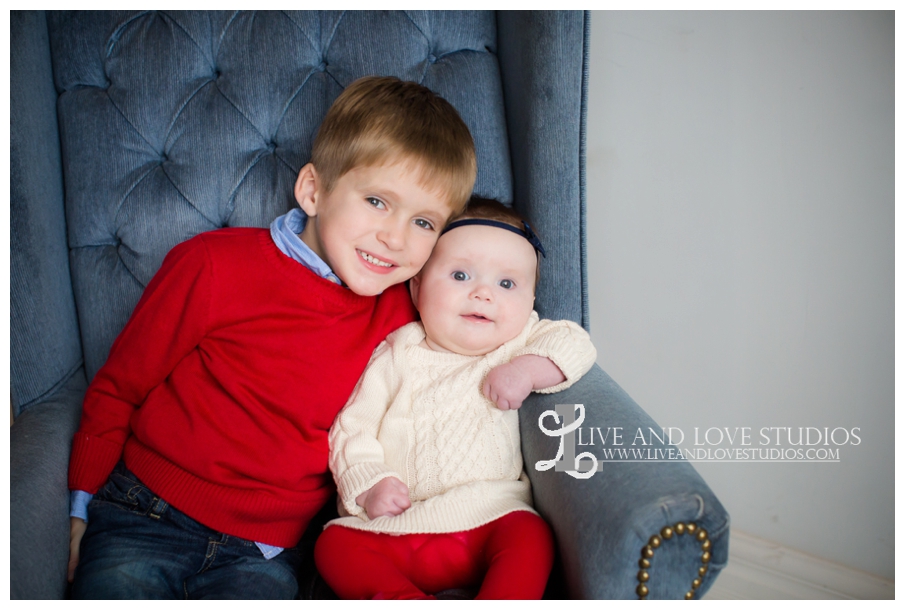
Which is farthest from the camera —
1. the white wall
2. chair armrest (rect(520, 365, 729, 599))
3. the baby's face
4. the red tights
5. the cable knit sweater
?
the white wall

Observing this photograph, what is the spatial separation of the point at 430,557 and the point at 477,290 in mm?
459

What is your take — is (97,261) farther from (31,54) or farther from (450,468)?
(450,468)

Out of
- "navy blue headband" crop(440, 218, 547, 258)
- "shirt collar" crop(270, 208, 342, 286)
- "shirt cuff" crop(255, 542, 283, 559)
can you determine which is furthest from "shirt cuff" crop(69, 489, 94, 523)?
"navy blue headband" crop(440, 218, 547, 258)

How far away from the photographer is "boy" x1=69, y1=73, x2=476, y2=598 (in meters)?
1.08

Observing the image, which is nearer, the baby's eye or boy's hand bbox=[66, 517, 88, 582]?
boy's hand bbox=[66, 517, 88, 582]

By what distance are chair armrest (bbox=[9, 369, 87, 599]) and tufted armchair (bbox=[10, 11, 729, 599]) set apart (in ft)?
0.13

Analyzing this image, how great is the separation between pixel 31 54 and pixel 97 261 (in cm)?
43

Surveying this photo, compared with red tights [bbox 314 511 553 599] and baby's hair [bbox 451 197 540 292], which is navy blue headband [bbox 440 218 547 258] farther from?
red tights [bbox 314 511 553 599]

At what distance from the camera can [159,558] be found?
1.01 meters

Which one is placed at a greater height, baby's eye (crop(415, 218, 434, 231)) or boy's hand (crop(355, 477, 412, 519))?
baby's eye (crop(415, 218, 434, 231))

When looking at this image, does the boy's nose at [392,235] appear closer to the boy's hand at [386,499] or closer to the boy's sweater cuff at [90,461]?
the boy's hand at [386,499]

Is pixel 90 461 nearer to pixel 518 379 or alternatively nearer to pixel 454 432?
pixel 454 432

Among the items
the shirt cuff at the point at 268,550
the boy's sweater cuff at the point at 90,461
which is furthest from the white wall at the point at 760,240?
the boy's sweater cuff at the point at 90,461

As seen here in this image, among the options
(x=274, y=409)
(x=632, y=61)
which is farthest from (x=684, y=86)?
(x=274, y=409)
